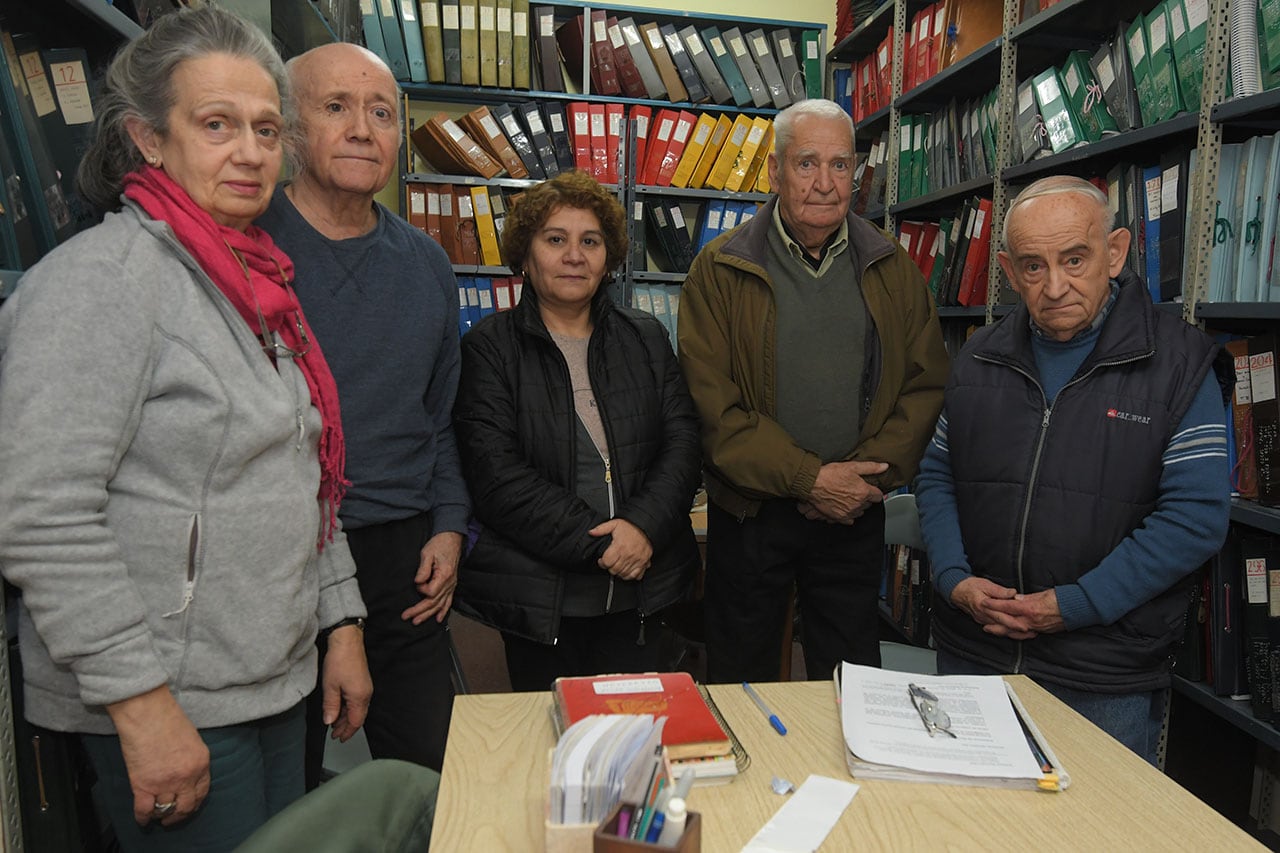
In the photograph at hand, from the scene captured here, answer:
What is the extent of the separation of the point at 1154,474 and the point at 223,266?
1.49 meters

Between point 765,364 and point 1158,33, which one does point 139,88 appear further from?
point 1158,33

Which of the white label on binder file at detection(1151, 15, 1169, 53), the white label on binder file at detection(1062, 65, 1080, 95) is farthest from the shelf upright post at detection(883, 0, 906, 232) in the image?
the white label on binder file at detection(1151, 15, 1169, 53)

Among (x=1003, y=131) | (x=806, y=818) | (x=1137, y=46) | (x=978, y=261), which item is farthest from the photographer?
(x=978, y=261)

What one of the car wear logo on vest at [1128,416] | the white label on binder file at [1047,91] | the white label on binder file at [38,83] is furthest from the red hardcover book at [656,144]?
the white label on binder file at [38,83]

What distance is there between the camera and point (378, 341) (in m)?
1.45

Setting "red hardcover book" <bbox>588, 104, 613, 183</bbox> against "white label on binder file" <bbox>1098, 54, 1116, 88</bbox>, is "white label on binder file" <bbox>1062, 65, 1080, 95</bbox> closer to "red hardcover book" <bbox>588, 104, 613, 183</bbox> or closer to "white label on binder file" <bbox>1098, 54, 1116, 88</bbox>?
"white label on binder file" <bbox>1098, 54, 1116, 88</bbox>

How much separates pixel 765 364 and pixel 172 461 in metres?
1.28

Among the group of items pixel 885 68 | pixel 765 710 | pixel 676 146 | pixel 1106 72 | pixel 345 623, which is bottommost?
pixel 765 710

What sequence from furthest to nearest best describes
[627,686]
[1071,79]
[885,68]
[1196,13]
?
1. [885,68]
2. [1071,79]
3. [1196,13]
4. [627,686]

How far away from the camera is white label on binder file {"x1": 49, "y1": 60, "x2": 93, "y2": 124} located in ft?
3.97

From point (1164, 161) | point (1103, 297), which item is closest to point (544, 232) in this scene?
point (1103, 297)

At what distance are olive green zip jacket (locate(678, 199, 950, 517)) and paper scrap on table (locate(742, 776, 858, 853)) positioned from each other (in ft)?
3.11

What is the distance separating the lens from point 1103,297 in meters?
1.51

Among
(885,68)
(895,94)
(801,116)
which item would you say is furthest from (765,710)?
(885,68)
